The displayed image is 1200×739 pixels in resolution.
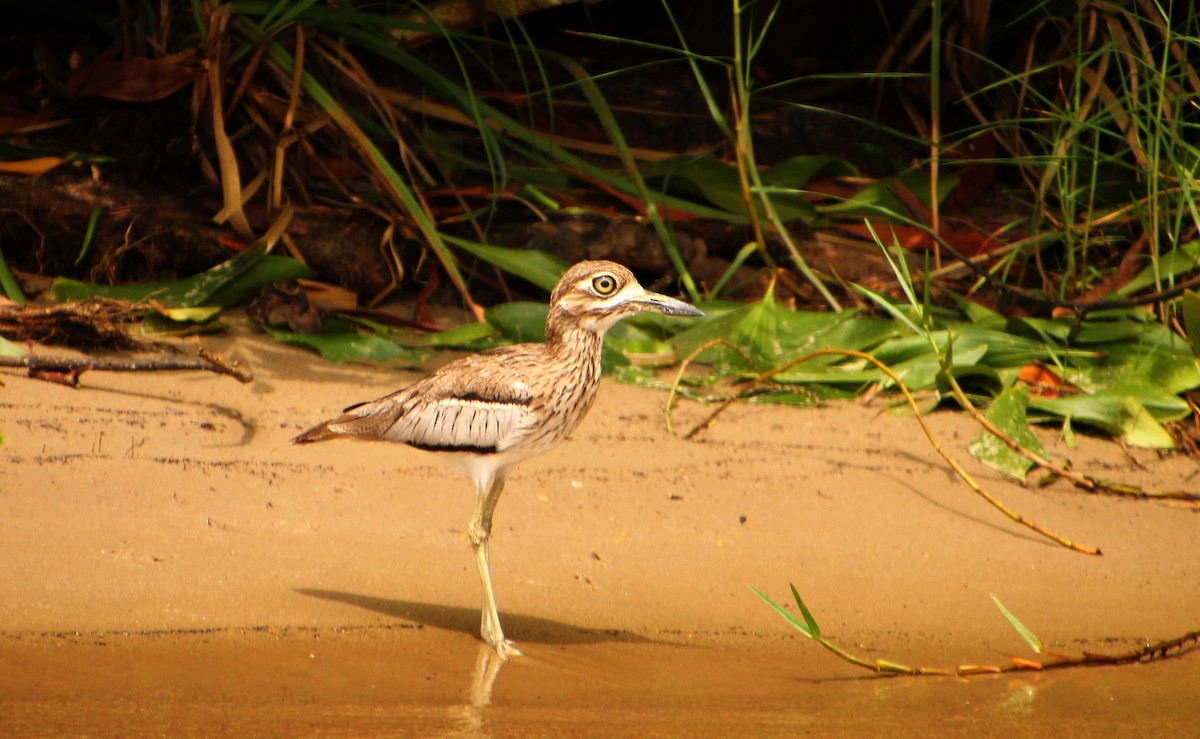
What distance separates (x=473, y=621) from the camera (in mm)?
3721

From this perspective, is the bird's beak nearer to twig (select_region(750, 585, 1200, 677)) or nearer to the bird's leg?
the bird's leg

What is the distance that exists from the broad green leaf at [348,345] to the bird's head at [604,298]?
4.97ft

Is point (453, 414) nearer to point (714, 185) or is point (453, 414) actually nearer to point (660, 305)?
point (660, 305)

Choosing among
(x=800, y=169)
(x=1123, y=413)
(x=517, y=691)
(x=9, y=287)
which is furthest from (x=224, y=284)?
(x=1123, y=413)

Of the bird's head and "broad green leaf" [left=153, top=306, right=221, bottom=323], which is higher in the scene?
"broad green leaf" [left=153, top=306, right=221, bottom=323]

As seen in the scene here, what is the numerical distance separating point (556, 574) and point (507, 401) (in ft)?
1.82

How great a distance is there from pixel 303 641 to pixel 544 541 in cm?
96

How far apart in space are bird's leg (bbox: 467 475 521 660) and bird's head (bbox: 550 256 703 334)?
0.52 m

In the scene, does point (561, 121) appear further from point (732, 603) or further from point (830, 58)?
point (732, 603)

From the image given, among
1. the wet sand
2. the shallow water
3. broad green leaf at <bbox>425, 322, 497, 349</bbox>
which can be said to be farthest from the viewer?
broad green leaf at <bbox>425, 322, 497, 349</bbox>

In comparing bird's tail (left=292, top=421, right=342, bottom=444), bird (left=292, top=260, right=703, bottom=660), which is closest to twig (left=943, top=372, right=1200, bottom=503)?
bird (left=292, top=260, right=703, bottom=660)

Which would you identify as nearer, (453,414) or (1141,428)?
(453,414)

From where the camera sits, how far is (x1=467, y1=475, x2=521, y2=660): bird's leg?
11.6 feet

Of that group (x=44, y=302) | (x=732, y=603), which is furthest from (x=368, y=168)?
(x=732, y=603)
